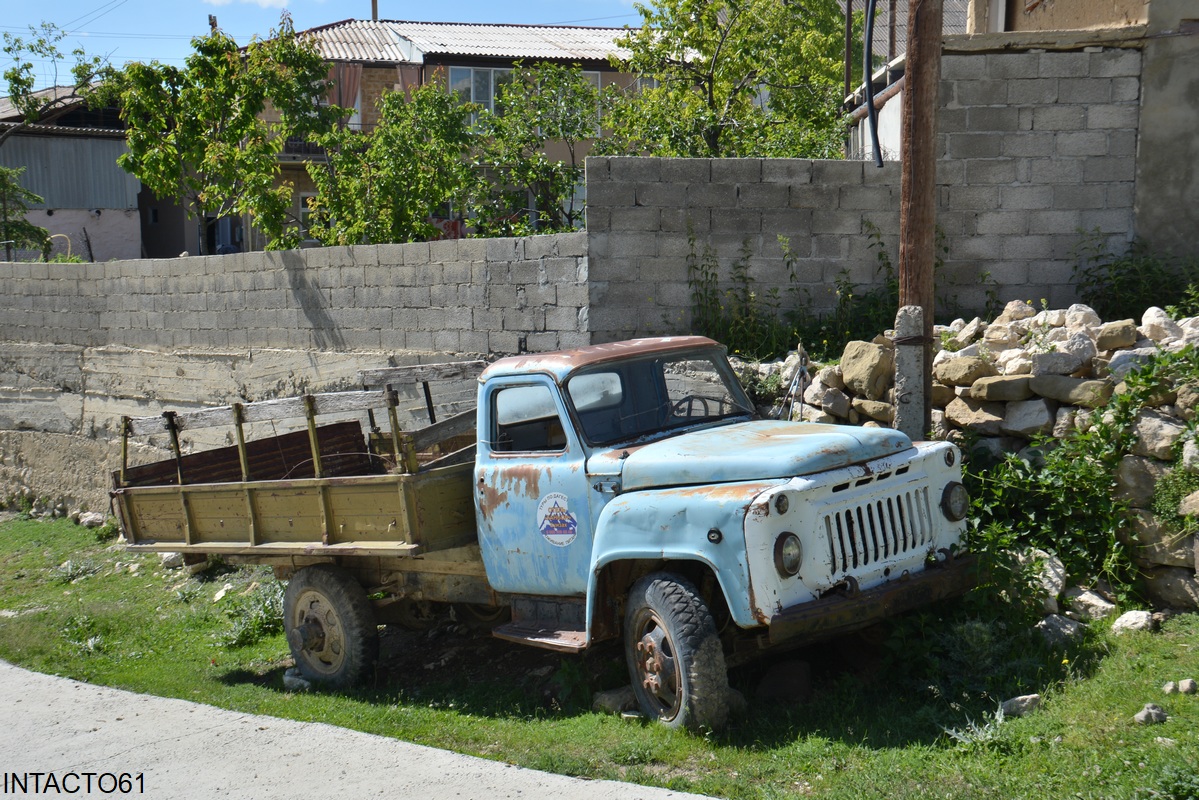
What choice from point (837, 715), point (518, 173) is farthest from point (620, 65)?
point (837, 715)

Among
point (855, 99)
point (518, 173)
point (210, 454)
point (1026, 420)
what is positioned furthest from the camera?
point (518, 173)

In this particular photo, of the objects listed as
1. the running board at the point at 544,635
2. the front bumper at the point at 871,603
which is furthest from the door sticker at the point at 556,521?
the front bumper at the point at 871,603

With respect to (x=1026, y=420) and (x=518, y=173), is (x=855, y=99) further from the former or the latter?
(x=1026, y=420)

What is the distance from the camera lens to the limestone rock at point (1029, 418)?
22.6 feet

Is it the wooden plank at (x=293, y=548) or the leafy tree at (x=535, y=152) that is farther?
the leafy tree at (x=535, y=152)

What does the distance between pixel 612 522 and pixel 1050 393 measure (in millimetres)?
3189

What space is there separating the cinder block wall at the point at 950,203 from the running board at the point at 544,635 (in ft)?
12.5

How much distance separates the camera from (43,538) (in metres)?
14.5

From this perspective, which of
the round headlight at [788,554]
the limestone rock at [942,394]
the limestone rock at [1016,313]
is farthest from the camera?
the limestone rock at [1016,313]

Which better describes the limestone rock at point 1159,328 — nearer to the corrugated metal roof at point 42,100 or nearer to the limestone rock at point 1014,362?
the limestone rock at point 1014,362

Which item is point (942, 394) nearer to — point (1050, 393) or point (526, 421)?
point (1050, 393)

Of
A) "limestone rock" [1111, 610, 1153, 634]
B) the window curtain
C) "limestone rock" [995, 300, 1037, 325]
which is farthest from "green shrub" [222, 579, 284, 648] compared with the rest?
the window curtain

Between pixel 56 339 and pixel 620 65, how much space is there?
9.67 meters

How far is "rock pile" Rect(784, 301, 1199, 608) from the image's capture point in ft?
20.3
